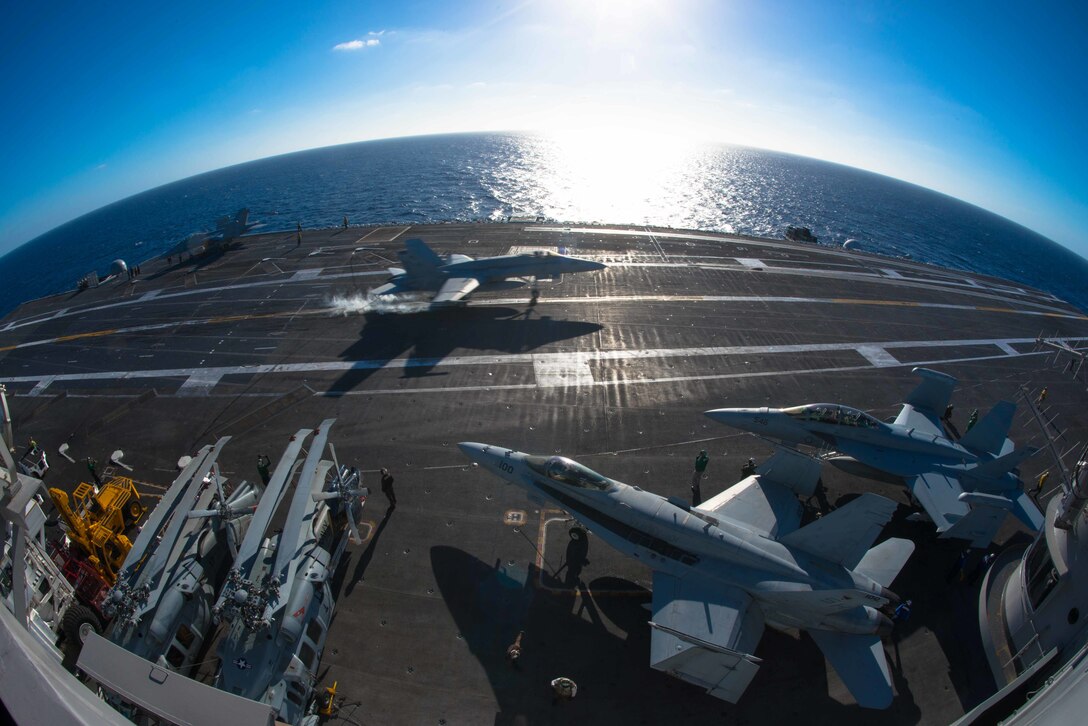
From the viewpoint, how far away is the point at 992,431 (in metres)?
19.4

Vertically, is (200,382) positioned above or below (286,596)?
above

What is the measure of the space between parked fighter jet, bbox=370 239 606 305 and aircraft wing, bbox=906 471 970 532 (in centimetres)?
2407

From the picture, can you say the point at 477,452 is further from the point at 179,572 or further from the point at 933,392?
the point at 933,392

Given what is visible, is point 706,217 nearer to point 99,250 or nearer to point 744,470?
point 744,470

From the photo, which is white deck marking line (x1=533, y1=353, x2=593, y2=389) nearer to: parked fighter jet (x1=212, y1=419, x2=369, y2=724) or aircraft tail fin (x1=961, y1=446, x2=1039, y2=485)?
parked fighter jet (x1=212, y1=419, x2=369, y2=724)

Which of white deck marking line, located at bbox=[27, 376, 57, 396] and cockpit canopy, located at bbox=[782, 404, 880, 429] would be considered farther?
white deck marking line, located at bbox=[27, 376, 57, 396]

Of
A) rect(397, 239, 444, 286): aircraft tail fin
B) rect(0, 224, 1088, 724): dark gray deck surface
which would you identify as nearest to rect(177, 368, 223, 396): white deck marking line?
rect(0, 224, 1088, 724): dark gray deck surface

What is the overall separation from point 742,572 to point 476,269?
28.9 meters

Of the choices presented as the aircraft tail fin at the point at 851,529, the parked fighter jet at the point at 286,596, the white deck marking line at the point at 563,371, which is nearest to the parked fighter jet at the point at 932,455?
the aircraft tail fin at the point at 851,529

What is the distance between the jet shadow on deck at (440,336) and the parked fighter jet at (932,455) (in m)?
14.9

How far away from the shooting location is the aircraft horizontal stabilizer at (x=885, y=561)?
13.7 m

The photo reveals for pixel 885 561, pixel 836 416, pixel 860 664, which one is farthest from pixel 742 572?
pixel 836 416

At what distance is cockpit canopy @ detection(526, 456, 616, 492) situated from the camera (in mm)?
15312

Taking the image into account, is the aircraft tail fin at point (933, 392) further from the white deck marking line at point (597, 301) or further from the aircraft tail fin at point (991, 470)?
the white deck marking line at point (597, 301)
